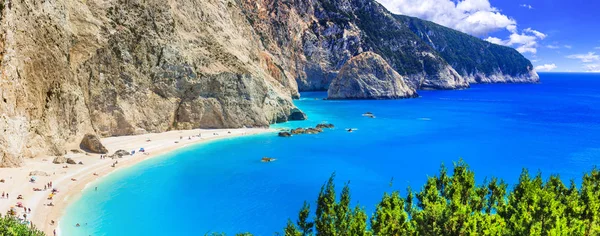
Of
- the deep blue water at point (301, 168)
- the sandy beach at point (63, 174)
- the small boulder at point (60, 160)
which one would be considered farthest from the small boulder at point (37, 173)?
the deep blue water at point (301, 168)

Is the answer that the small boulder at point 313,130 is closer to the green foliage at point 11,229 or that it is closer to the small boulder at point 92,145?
the small boulder at point 92,145

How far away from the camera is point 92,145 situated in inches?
2005

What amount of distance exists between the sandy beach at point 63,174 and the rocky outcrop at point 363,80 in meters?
85.5

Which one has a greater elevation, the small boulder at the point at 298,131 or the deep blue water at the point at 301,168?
the small boulder at the point at 298,131

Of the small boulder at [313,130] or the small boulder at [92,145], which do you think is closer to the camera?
the small boulder at [92,145]

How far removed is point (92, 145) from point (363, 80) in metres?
105

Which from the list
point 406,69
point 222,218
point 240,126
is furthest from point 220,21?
point 406,69

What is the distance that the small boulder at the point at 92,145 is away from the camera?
5094 cm

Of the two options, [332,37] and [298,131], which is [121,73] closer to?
[298,131]

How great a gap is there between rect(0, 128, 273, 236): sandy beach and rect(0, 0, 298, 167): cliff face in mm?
2197

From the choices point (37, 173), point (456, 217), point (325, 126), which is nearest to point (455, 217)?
point (456, 217)

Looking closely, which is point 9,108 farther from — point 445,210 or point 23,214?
point 445,210

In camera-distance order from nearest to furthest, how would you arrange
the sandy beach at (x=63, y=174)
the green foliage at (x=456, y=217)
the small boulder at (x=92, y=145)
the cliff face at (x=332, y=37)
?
the green foliage at (x=456, y=217) < the sandy beach at (x=63, y=174) < the small boulder at (x=92, y=145) < the cliff face at (x=332, y=37)

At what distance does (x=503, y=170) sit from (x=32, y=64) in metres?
58.0
